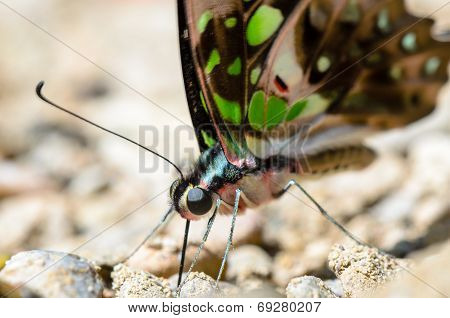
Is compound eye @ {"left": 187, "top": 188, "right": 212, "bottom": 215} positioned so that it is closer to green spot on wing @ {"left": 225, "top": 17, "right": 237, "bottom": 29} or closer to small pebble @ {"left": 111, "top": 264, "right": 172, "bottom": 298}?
small pebble @ {"left": 111, "top": 264, "right": 172, "bottom": 298}

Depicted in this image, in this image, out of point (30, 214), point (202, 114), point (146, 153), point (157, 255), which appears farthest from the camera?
point (146, 153)

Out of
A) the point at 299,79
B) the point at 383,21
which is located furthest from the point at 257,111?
the point at 383,21

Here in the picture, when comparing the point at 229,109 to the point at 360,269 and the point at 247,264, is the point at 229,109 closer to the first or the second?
the point at 247,264

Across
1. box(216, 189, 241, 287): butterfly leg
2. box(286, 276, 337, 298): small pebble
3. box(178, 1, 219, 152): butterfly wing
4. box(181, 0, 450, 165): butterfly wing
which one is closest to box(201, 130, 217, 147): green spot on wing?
box(178, 1, 219, 152): butterfly wing

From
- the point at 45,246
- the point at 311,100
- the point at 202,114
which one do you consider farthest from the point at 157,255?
the point at 311,100

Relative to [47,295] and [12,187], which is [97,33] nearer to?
[12,187]

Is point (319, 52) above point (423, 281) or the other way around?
above
